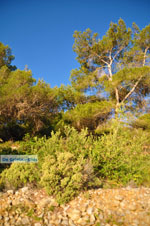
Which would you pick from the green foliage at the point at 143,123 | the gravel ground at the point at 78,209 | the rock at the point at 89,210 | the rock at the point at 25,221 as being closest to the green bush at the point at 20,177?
the gravel ground at the point at 78,209

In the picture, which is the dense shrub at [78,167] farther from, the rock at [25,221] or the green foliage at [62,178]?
the rock at [25,221]

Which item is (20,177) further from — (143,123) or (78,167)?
(143,123)

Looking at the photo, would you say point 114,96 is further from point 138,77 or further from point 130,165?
point 130,165

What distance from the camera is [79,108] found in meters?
9.46

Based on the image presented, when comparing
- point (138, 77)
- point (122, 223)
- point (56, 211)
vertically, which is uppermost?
point (138, 77)

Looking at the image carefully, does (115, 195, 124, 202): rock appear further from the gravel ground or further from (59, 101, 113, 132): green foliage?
(59, 101, 113, 132): green foliage

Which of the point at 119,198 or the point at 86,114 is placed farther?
the point at 86,114

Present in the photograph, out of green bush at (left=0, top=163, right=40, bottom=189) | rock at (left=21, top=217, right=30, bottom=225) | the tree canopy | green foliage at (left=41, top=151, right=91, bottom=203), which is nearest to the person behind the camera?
rock at (left=21, top=217, right=30, bottom=225)

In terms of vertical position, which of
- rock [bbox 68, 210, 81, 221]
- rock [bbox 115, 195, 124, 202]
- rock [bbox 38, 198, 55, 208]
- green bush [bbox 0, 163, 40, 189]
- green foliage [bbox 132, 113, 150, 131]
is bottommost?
rock [bbox 68, 210, 81, 221]

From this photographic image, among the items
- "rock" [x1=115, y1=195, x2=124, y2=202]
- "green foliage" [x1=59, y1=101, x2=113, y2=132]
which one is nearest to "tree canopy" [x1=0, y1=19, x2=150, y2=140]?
"green foliage" [x1=59, y1=101, x2=113, y2=132]

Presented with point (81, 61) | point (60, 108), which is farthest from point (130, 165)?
point (81, 61)

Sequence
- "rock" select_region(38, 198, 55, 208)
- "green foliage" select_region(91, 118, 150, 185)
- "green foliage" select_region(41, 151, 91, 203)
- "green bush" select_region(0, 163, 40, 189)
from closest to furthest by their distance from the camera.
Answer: "rock" select_region(38, 198, 55, 208), "green foliage" select_region(41, 151, 91, 203), "green bush" select_region(0, 163, 40, 189), "green foliage" select_region(91, 118, 150, 185)

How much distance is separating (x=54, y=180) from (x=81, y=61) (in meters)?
11.9

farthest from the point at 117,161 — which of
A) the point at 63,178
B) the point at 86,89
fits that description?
the point at 86,89
